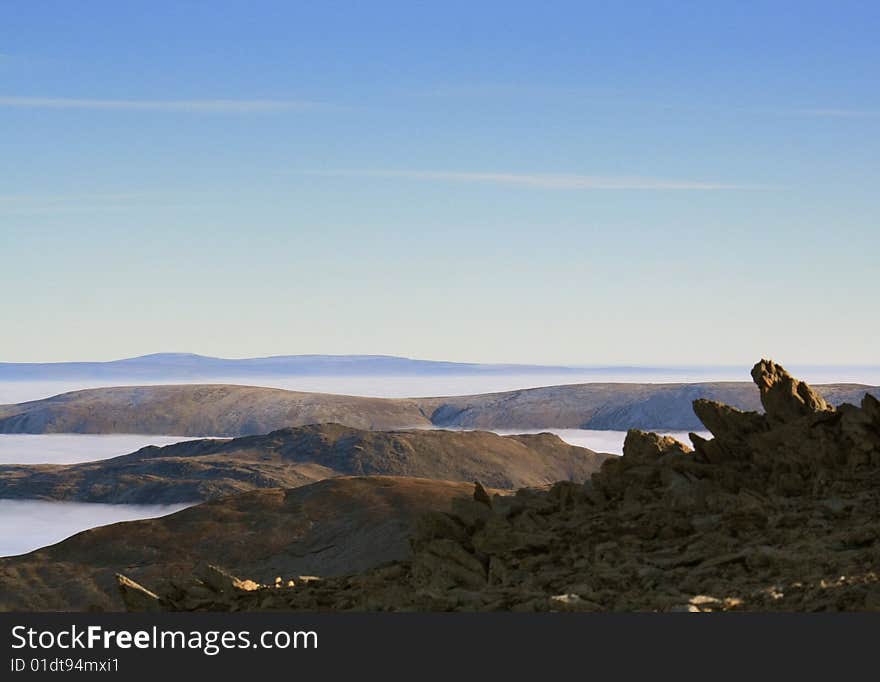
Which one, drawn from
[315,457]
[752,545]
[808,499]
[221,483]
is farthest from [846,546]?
[315,457]

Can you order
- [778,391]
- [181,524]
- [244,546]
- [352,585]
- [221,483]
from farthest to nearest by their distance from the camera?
[221,483] < [181,524] < [244,546] < [778,391] < [352,585]

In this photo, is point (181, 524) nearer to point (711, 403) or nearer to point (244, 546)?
point (244, 546)

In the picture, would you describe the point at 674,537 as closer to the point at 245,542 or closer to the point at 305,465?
the point at 245,542

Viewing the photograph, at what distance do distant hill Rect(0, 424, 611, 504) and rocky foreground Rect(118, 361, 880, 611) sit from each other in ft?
359

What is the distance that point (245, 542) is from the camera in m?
72.6

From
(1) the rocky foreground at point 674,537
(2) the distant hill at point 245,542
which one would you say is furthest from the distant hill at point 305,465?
(1) the rocky foreground at point 674,537

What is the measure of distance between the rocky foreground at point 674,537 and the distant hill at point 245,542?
37277 mm

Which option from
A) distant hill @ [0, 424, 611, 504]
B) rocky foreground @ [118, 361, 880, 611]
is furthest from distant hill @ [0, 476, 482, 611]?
distant hill @ [0, 424, 611, 504]

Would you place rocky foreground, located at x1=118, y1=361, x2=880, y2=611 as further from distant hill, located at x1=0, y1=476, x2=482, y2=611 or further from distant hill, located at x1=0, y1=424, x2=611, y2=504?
distant hill, located at x1=0, y1=424, x2=611, y2=504

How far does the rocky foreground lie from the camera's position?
16.4m

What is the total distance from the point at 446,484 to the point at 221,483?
5625 cm

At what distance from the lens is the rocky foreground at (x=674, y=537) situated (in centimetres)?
1639

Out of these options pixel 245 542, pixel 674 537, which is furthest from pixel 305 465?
pixel 674 537

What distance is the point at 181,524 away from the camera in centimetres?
7800
